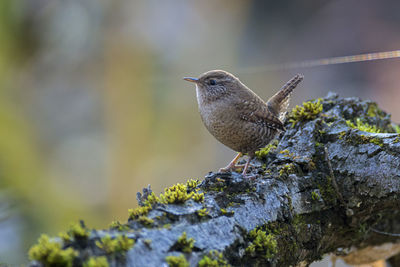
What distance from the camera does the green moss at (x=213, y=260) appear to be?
1.64 metres

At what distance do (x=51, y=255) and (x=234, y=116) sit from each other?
202 centimetres

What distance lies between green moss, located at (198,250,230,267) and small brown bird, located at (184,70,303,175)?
4.19ft

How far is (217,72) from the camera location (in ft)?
11.0

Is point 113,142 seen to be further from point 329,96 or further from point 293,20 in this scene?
point 293,20

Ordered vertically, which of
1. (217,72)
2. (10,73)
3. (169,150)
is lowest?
(217,72)

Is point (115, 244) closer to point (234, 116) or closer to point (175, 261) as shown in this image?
point (175, 261)

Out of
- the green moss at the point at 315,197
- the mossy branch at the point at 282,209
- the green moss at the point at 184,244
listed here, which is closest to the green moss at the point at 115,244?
the mossy branch at the point at 282,209

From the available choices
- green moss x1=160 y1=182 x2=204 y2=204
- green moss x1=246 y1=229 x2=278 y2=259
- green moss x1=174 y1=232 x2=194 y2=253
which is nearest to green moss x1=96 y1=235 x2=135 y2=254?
green moss x1=174 y1=232 x2=194 y2=253

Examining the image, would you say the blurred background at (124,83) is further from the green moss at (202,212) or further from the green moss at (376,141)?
the green moss at (376,141)

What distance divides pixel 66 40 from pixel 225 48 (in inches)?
150

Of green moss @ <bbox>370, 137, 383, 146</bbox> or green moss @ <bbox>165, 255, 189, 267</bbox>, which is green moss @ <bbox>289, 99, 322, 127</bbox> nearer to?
green moss @ <bbox>370, 137, 383, 146</bbox>

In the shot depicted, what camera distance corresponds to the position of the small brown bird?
3094 millimetres

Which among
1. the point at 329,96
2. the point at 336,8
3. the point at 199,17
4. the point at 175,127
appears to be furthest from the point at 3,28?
the point at 336,8

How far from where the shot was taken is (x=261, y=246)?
75.4 inches
